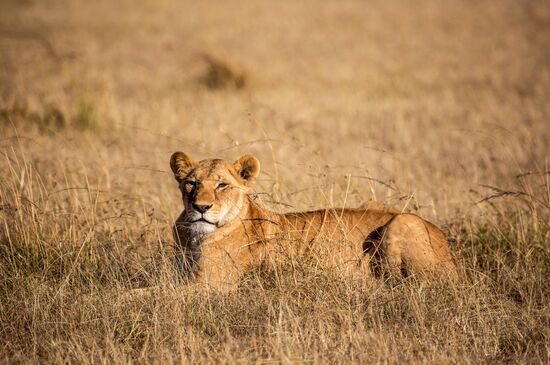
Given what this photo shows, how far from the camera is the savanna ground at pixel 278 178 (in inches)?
176

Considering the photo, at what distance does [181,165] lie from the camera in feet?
18.4

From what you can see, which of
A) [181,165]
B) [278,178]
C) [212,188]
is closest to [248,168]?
[212,188]

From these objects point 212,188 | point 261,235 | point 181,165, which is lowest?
point 261,235

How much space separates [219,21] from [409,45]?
9.19 m

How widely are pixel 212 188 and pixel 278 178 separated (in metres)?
2.02

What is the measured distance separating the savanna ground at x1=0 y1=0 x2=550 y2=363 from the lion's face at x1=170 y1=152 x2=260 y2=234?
1.19ft

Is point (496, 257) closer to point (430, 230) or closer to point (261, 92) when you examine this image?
point (430, 230)

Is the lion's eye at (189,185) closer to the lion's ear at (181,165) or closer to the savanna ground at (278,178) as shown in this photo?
the lion's ear at (181,165)

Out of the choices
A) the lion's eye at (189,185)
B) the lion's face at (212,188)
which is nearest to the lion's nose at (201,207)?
the lion's face at (212,188)

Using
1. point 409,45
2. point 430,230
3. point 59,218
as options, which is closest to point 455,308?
point 430,230

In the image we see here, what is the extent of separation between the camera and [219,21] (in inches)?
1133

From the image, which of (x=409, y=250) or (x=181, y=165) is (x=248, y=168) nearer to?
(x=181, y=165)

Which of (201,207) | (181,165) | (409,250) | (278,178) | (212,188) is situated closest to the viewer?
(201,207)

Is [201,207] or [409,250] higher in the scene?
[201,207]
